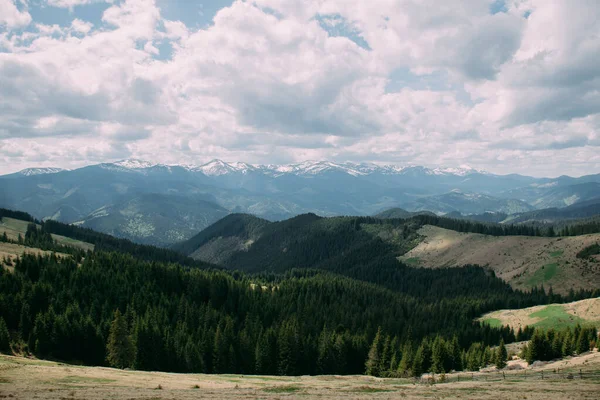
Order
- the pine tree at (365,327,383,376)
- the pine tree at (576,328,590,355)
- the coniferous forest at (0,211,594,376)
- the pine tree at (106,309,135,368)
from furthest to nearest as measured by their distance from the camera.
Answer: the pine tree at (365,327,383,376)
the coniferous forest at (0,211,594,376)
the pine tree at (576,328,590,355)
the pine tree at (106,309,135,368)

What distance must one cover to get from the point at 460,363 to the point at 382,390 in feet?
172

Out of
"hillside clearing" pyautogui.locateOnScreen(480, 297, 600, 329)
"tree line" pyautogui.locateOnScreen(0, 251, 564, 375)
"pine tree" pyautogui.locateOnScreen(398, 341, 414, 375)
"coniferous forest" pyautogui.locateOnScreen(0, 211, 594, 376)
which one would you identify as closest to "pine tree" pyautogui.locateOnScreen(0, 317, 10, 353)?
"coniferous forest" pyautogui.locateOnScreen(0, 211, 594, 376)

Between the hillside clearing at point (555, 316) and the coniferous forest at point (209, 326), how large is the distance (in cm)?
861

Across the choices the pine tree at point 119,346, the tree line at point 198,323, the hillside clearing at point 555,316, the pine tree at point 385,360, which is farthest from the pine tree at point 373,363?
the hillside clearing at point 555,316

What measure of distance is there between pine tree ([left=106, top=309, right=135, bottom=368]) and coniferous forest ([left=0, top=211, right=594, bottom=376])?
0.21 m

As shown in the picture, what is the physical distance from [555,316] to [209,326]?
107 m

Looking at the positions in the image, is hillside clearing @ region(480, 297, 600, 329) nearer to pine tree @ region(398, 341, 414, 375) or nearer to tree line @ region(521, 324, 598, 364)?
tree line @ region(521, 324, 598, 364)

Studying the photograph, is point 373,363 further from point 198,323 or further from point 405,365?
point 198,323

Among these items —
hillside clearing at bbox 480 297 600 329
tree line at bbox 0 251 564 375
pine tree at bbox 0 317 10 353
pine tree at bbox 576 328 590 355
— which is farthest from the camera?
hillside clearing at bbox 480 297 600 329

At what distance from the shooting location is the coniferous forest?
3406 inches

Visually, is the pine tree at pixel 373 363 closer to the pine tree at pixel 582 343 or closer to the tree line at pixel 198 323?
the tree line at pixel 198 323

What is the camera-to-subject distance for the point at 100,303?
116m

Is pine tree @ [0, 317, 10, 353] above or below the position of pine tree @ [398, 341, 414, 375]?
above

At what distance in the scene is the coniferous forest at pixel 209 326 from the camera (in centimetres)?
8650
